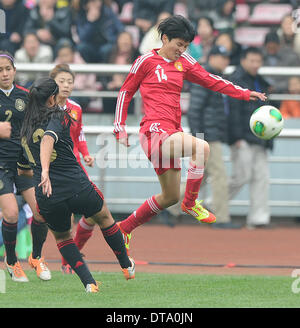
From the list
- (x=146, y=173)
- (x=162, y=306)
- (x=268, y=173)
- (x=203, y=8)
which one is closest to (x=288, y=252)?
(x=268, y=173)

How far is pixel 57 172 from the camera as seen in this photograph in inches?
291

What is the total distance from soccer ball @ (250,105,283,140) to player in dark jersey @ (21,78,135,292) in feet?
6.06

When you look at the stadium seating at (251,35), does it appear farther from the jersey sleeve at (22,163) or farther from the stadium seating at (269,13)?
the jersey sleeve at (22,163)

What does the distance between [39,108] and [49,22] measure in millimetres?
8824

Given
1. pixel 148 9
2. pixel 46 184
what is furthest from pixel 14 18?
pixel 46 184

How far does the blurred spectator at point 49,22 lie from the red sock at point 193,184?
7717 millimetres

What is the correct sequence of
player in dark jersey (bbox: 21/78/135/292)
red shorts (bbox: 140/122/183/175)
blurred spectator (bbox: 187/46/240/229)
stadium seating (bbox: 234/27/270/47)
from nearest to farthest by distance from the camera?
1. player in dark jersey (bbox: 21/78/135/292)
2. red shorts (bbox: 140/122/183/175)
3. blurred spectator (bbox: 187/46/240/229)
4. stadium seating (bbox: 234/27/270/47)

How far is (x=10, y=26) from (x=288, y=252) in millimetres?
7757

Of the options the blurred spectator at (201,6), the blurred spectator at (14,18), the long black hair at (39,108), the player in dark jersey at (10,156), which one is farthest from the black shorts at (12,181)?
the blurred spectator at (201,6)

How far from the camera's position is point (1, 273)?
8.88 m

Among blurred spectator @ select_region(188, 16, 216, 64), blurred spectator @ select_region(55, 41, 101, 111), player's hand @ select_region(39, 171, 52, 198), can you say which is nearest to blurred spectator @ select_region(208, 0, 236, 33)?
blurred spectator @ select_region(188, 16, 216, 64)

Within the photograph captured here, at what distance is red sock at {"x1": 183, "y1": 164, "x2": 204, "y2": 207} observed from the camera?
855 centimetres

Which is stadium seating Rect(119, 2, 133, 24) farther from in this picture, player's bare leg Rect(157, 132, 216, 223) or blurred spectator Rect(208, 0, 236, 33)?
player's bare leg Rect(157, 132, 216, 223)

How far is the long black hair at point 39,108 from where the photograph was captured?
7.46m
